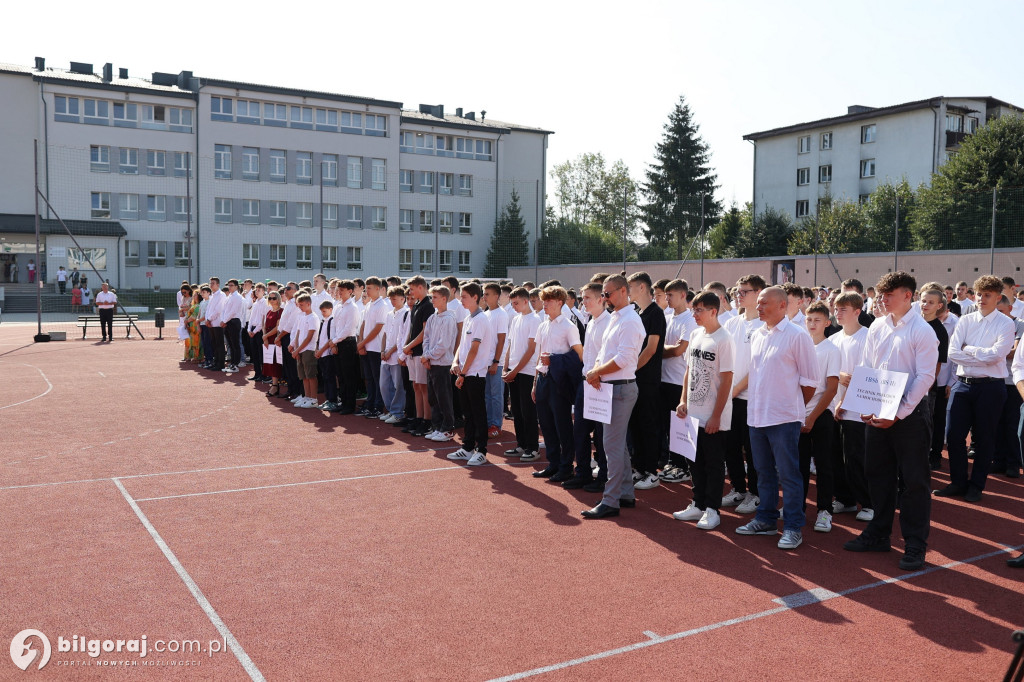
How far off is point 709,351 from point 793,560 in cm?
183

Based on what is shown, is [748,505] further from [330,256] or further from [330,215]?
[330,215]

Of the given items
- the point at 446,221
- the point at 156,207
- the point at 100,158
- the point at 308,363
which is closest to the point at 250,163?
the point at 156,207

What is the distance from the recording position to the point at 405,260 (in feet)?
178

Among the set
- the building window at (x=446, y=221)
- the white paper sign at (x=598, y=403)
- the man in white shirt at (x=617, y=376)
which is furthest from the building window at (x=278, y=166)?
the man in white shirt at (x=617, y=376)

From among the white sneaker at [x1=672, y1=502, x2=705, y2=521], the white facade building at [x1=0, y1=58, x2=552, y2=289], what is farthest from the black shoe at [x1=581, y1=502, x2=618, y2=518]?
the white facade building at [x1=0, y1=58, x2=552, y2=289]

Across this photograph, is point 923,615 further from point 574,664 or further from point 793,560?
point 574,664

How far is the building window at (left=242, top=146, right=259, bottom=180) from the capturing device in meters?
51.3

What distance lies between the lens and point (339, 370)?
13164mm

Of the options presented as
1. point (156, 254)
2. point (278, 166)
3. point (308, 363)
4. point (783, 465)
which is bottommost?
point (783, 465)

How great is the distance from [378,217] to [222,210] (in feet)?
33.7

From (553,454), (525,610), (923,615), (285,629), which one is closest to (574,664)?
(525,610)

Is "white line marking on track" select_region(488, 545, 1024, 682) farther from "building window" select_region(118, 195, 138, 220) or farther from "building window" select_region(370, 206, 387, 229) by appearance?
"building window" select_region(118, 195, 138, 220)

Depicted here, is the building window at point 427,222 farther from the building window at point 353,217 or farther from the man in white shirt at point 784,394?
the man in white shirt at point 784,394

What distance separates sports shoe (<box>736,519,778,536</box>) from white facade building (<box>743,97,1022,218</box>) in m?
44.9
